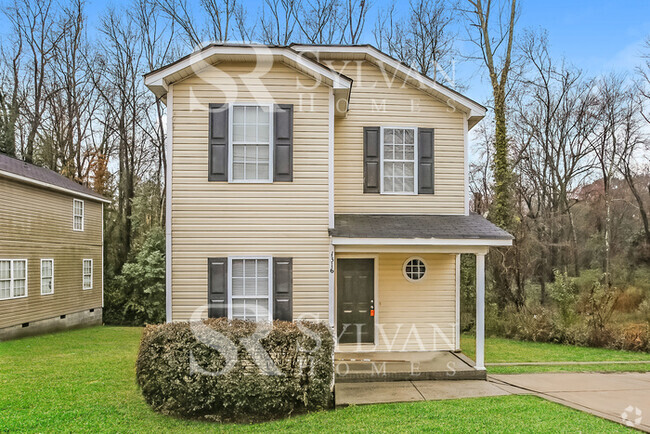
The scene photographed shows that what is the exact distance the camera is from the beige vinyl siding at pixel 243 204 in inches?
320

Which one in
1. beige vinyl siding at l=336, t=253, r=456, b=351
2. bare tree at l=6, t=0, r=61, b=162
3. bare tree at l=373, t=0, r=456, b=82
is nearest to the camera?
beige vinyl siding at l=336, t=253, r=456, b=351

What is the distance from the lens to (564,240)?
2111cm

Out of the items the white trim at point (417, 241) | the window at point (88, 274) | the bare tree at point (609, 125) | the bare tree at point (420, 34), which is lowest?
the window at point (88, 274)

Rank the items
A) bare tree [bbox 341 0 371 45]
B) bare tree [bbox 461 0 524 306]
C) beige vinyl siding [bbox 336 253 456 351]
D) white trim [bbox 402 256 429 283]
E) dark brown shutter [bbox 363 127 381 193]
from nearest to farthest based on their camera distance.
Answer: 1. dark brown shutter [bbox 363 127 381 193]
2. beige vinyl siding [bbox 336 253 456 351]
3. white trim [bbox 402 256 429 283]
4. bare tree [bbox 461 0 524 306]
5. bare tree [bbox 341 0 371 45]

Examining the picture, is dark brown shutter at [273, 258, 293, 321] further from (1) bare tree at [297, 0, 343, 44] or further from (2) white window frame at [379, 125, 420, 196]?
(1) bare tree at [297, 0, 343, 44]

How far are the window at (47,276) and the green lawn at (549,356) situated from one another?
595 inches

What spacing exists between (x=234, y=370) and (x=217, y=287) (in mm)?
2024

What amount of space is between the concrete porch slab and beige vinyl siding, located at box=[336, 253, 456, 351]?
45 centimetres

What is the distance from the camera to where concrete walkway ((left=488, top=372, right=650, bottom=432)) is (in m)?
6.27

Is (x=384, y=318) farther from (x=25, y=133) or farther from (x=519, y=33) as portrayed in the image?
(x=25, y=133)

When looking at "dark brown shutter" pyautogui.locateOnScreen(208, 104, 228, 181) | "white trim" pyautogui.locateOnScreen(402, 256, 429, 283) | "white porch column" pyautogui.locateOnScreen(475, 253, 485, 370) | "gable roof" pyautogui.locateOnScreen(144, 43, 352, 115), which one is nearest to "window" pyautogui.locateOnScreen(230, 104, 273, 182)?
"dark brown shutter" pyautogui.locateOnScreen(208, 104, 228, 181)

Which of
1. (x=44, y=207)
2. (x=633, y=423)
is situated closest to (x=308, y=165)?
(x=633, y=423)

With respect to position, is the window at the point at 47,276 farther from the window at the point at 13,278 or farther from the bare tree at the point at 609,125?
the bare tree at the point at 609,125

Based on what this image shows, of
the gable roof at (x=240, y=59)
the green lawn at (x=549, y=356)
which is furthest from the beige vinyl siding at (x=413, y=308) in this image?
the gable roof at (x=240, y=59)
